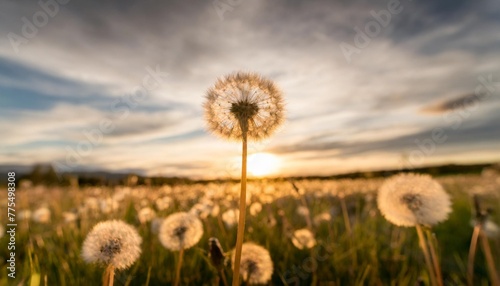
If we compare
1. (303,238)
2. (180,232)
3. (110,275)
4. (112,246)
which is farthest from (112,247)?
(303,238)

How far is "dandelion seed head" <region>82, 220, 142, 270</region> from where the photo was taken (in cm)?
195

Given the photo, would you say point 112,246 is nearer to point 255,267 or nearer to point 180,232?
point 180,232

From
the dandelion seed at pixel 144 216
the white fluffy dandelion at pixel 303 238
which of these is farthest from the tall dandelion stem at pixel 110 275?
the dandelion seed at pixel 144 216

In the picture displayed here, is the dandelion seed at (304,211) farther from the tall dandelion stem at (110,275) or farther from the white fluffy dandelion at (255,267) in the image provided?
the tall dandelion stem at (110,275)

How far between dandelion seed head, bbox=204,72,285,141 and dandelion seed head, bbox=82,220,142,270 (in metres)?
0.71

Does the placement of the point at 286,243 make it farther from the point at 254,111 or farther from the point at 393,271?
the point at 254,111

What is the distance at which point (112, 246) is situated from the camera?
2012 millimetres

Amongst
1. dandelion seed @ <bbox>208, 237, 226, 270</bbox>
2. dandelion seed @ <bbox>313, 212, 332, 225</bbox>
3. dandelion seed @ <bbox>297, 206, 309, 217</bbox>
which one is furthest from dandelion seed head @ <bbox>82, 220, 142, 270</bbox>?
dandelion seed @ <bbox>313, 212, 332, 225</bbox>

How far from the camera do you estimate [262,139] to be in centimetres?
185

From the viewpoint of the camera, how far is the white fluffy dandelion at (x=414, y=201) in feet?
6.19

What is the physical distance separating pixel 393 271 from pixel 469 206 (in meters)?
5.14

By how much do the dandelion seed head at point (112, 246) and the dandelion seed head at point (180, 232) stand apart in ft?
2.17

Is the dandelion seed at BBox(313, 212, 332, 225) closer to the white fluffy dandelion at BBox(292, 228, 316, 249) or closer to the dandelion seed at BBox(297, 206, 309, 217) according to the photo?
the dandelion seed at BBox(297, 206, 309, 217)

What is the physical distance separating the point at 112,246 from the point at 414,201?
1463 mm
